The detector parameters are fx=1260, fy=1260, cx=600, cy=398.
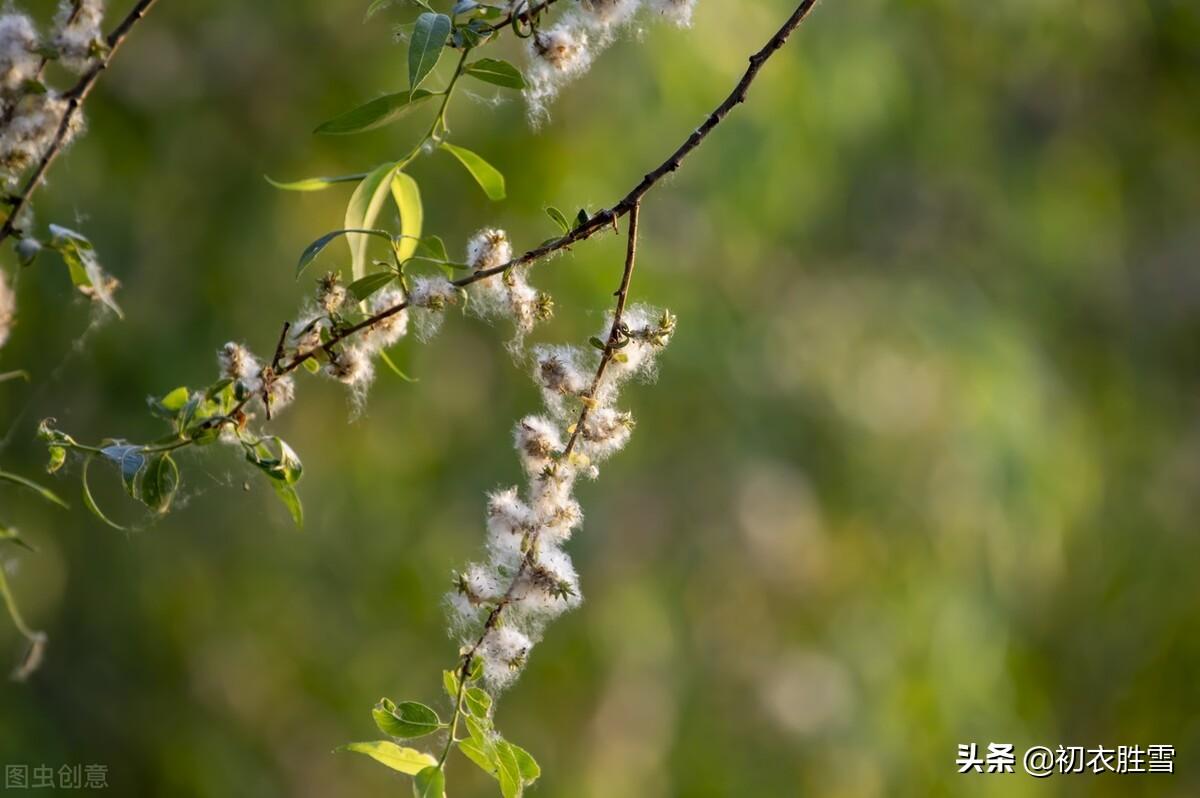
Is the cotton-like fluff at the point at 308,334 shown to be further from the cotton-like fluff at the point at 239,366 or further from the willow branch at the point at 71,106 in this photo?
the willow branch at the point at 71,106

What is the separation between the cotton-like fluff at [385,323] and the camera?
609mm

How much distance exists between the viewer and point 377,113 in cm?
61

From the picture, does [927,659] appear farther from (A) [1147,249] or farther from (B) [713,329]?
(A) [1147,249]

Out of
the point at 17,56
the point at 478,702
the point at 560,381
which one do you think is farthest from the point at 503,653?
the point at 17,56

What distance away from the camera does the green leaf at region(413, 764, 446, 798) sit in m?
0.57

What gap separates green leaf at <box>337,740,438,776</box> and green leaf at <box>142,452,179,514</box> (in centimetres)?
14

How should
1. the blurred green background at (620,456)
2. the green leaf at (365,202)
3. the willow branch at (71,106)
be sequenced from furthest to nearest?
1. the blurred green background at (620,456)
2. the green leaf at (365,202)
3. the willow branch at (71,106)

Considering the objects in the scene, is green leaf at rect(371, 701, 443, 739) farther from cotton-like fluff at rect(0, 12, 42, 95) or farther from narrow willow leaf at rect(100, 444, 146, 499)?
cotton-like fluff at rect(0, 12, 42, 95)

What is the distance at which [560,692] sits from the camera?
269cm

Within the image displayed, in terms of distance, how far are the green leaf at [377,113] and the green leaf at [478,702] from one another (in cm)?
27

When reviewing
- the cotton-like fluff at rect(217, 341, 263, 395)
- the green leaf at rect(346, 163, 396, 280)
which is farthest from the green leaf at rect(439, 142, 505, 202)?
the cotton-like fluff at rect(217, 341, 263, 395)

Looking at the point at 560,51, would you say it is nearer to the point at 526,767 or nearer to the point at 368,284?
the point at 368,284

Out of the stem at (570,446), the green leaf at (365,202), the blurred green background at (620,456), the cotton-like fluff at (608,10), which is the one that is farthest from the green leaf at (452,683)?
the blurred green background at (620,456)

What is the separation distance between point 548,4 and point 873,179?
2.88 metres
